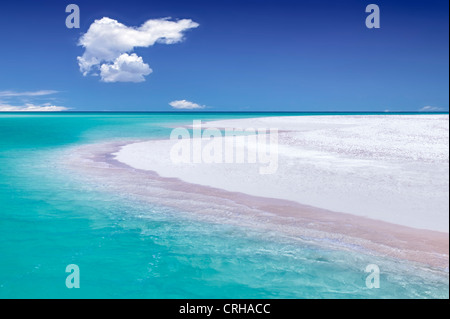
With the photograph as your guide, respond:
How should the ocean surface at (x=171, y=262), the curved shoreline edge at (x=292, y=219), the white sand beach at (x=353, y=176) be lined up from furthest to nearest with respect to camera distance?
the white sand beach at (x=353, y=176) → the curved shoreline edge at (x=292, y=219) → the ocean surface at (x=171, y=262)

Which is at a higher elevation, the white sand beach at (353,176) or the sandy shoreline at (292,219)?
the white sand beach at (353,176)

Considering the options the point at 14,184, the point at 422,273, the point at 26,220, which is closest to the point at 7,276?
the point at 26,220

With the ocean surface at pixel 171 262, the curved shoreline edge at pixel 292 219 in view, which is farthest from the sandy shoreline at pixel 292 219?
the ocean surface at pixel 171 262

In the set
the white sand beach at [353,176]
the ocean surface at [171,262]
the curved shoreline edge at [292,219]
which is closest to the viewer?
the ocean surface at [171,262]

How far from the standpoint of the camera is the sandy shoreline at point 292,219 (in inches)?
263

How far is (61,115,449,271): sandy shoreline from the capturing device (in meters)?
6.69

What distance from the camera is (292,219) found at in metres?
8.28

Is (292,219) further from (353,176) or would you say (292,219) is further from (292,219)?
(353,176)

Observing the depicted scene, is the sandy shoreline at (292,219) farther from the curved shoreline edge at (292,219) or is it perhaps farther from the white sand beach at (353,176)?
the white sand beach at (353,176)

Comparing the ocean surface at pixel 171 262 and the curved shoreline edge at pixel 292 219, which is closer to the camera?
the ocean surface at pixel 171 262

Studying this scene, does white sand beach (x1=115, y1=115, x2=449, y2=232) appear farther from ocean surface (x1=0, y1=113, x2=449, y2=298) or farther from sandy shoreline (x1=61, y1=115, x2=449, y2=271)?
ocean surface (x1=0, y1=113, x2=449, y2=298)

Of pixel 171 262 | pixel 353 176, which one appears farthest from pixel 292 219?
pixel 353 176

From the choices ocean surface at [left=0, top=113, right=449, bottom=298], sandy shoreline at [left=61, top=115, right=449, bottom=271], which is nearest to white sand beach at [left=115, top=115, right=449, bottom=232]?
sandy shoreline at [left=61, top=115, right=449, bottom=271]
